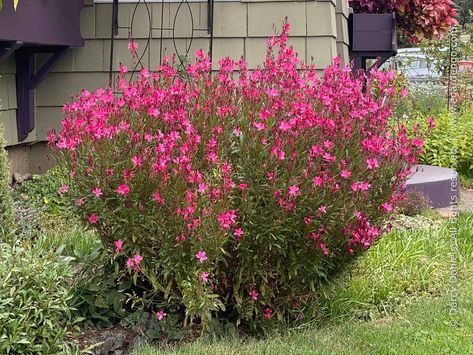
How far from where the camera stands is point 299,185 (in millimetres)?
3508

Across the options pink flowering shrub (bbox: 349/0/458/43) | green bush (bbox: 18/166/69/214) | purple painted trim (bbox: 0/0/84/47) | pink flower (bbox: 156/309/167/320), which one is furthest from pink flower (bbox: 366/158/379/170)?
pink flowering shrub (bbox: 349/0/458/43)

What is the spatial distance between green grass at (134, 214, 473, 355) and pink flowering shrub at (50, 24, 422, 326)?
0.22m

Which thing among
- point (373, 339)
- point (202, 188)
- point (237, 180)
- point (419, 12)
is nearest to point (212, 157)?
point (202, 188)

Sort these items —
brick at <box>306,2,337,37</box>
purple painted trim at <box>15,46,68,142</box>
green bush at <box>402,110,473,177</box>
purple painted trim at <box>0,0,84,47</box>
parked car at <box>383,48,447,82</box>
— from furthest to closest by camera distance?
parked car at <box>383,48,447,82</box> → green bush at <box>402,110,473,177</box> → brick at <box>306,2,337,37</box> → purple painted trim at <box>15,46,68,142</box> → purple painted trim at <box>0,0,84,47</box>

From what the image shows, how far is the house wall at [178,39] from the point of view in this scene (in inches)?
261

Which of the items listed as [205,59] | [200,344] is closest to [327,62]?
[205,59]

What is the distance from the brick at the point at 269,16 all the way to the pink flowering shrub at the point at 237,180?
2781mm

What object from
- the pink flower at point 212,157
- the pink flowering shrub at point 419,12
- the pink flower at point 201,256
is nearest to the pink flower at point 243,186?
the pink flower at point 212,157

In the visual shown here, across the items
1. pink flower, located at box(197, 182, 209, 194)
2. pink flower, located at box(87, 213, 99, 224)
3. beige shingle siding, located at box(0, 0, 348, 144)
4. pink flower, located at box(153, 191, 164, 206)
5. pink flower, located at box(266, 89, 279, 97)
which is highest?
beige shingle siding, located at box(0, 0, 348, 144)

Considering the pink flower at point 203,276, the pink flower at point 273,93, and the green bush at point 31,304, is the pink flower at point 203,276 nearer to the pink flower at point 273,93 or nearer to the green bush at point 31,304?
the green bush at point 31,304

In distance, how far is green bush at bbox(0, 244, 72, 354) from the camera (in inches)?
126

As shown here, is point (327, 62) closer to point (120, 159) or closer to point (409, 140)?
point (409, 140)

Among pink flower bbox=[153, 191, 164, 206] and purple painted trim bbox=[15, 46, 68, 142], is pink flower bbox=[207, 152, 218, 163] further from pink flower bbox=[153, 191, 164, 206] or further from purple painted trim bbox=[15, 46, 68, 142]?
purple painted trim bbox=[15, 46, 68, 142]

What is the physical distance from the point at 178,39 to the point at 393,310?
3.44 meters
